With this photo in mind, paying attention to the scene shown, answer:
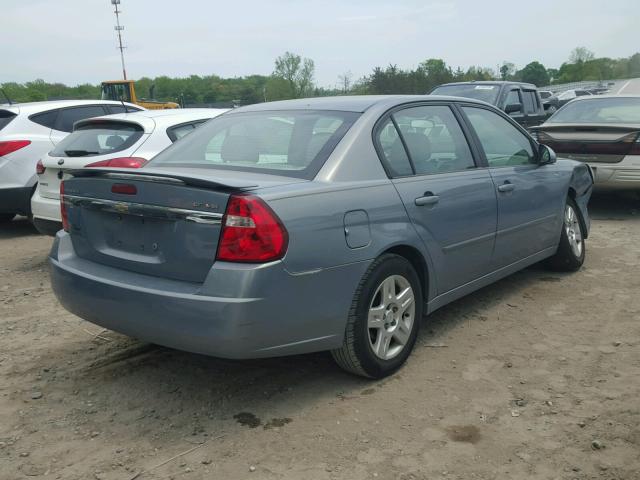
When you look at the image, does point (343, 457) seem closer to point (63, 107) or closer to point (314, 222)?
point (314, 222)

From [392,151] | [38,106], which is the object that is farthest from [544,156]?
[38,106]

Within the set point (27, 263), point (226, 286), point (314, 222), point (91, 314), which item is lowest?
point (27, 263)

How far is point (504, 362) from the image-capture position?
3.98 m

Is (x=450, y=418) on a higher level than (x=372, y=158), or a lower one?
lower

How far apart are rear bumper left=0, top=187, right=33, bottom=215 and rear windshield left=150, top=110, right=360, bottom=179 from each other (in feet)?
14.6

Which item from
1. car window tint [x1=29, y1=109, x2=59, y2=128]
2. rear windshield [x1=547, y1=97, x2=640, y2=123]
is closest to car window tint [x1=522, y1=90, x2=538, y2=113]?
rear windshield [x1=547, y1=97, x2=640, y2=123]

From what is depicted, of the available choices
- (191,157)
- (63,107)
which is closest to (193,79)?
(63,107)

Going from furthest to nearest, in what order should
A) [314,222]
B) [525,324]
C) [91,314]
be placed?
[525,324], [91,314], [314,222]

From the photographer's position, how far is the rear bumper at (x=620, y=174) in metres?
8.17

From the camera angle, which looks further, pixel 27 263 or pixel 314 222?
pixel 27 263

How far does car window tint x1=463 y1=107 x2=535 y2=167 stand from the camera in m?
4.83

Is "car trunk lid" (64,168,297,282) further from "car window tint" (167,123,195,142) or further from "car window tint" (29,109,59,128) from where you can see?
"car window tint" (29,109,59,128)

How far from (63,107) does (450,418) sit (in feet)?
23.3

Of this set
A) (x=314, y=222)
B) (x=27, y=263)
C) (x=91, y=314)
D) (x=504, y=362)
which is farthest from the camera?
(x=27, y=263)
